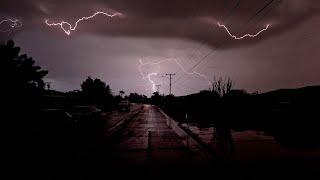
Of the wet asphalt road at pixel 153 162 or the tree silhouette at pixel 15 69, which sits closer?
the wet asphalt road at pixel 153 162

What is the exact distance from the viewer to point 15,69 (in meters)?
26.5

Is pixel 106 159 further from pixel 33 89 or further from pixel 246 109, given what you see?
pixel 246 109

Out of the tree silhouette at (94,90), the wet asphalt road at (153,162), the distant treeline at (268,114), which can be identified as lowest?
the wet asphalt road at (153,162)

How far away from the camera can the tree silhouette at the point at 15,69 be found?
25.3 meters

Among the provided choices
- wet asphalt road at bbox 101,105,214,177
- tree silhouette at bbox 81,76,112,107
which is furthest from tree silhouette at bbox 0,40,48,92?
tree silhouette at bbox 81,76,112,107

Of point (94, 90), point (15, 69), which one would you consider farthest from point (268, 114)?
point (94, 90)

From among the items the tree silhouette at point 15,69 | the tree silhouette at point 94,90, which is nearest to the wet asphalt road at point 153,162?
the tree silhouette at point 15,69

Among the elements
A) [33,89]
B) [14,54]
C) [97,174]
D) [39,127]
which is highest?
[14,54]

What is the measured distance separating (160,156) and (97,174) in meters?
3.70

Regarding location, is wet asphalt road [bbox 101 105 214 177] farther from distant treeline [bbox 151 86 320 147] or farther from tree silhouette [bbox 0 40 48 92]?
tree silhouette [bbox 0 40 48 92]

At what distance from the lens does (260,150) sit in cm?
1352

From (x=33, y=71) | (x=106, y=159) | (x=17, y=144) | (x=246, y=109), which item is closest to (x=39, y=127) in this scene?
(x=17, y=144)

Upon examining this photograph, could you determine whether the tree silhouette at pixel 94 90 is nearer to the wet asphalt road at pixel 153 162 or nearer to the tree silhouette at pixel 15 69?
the tree silhouette at pixel 15 69

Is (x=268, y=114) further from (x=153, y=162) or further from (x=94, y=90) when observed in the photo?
(x=94, y=90)
